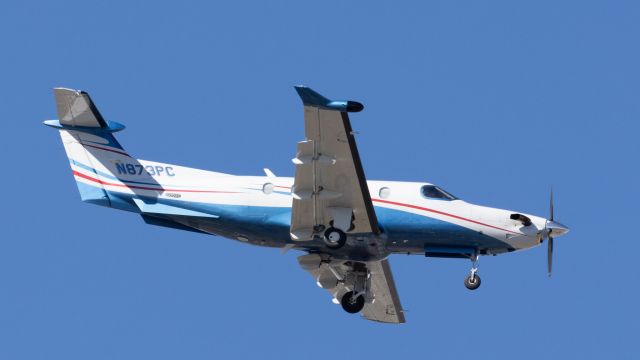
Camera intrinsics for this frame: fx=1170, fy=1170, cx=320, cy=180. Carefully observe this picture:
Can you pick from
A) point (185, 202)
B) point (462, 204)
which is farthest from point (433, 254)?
point (185, 202)

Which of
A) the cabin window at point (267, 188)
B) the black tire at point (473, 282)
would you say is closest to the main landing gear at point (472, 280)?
the black tire at point (473, 282)

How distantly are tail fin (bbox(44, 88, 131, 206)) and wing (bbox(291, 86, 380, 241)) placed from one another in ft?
21.9

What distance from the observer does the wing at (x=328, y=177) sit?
105 ft

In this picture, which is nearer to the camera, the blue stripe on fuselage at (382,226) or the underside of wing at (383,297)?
the blue stripe on fuselage at (382,226)

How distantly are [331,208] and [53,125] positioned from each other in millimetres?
9638

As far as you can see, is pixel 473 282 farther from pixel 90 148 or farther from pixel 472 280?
pixel 90 148

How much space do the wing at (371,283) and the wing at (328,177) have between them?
3083 millimetres

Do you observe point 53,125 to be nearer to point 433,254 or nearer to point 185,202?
point 185,202

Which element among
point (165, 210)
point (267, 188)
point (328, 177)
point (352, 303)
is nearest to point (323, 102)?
point (328, 177)

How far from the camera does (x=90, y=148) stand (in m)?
38.1

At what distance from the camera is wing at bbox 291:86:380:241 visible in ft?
105

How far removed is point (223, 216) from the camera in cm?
3662

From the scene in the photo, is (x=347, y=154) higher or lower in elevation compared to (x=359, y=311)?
higher

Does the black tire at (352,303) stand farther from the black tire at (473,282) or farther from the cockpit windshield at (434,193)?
the cockpit windshield at (434,193)
